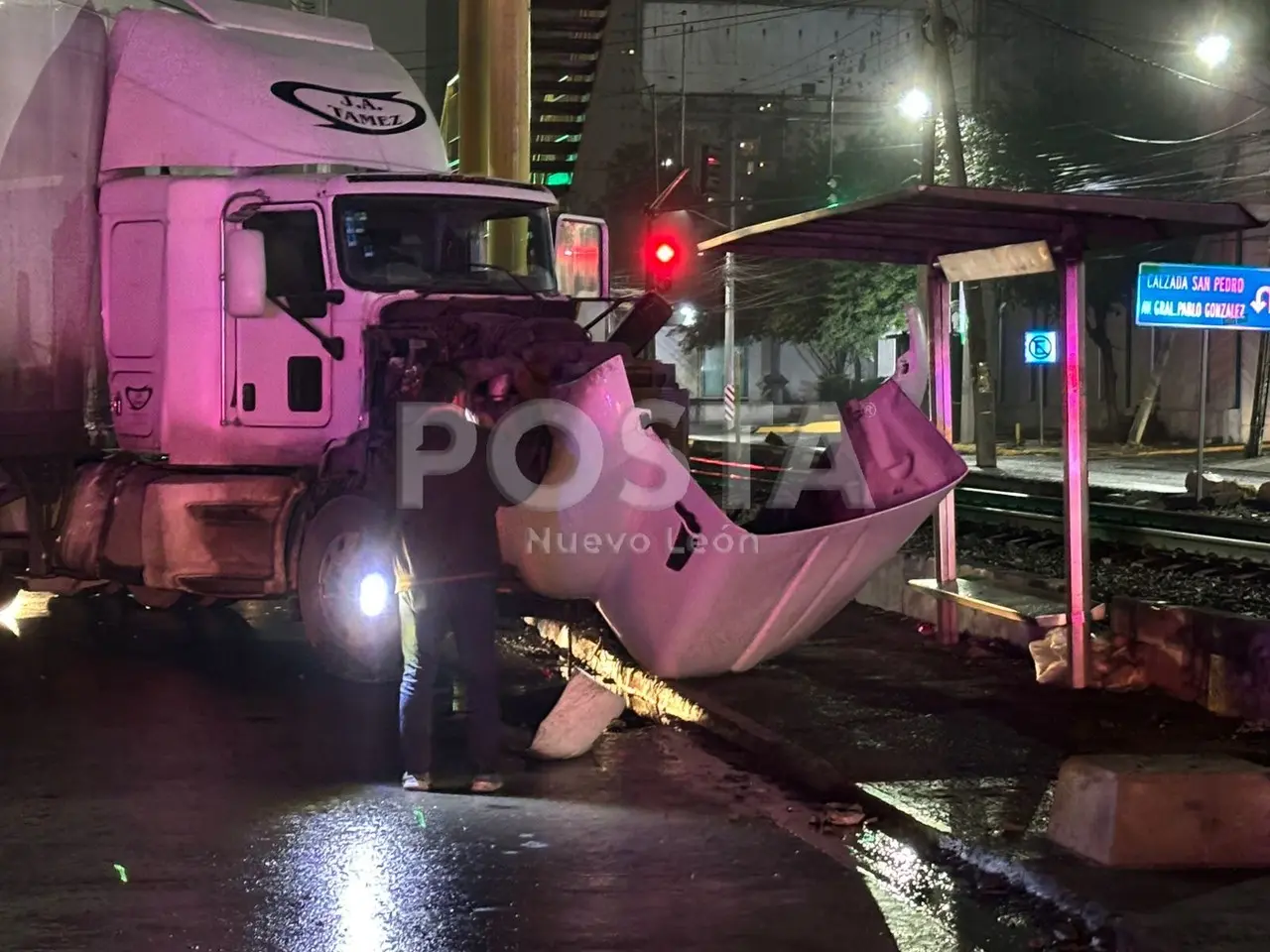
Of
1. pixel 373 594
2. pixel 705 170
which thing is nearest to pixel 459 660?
pixel 373 594

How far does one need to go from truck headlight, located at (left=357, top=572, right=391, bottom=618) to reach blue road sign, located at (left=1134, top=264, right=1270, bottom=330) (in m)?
9.04

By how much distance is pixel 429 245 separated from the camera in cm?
980

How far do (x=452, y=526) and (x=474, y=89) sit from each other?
11.4 meters

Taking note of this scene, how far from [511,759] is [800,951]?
2755 mm

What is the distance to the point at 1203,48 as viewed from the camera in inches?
1065

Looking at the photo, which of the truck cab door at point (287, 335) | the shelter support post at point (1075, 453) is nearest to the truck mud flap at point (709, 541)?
the shelter support post at point (1075, 453)

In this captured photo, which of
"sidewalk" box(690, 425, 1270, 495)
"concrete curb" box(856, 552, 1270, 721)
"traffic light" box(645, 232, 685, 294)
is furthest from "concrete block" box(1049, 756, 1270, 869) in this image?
"sidewalk" box(690, 425, 1270, 495)

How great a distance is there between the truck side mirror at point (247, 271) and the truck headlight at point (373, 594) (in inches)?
75.6

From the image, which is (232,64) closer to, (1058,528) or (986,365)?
(1058,528)

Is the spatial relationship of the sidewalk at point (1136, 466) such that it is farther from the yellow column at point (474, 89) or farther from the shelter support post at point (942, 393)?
the shelter support post at point (942, 393)

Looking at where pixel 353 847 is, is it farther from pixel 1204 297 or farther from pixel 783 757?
pixel 1204 297

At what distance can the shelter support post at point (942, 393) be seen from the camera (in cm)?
959

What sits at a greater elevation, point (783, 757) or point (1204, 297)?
point (1204, 297)

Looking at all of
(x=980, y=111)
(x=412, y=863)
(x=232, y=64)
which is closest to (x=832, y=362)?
(x=980, y=111)
